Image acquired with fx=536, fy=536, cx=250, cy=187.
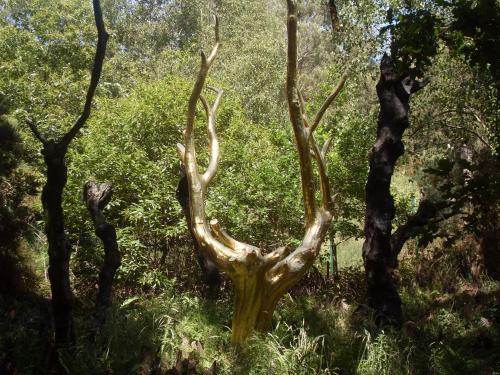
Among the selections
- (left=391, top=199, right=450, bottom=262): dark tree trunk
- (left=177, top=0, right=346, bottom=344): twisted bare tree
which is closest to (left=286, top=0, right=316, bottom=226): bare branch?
(left=177, top=0, right=346, bottom=344): twisted bare tree

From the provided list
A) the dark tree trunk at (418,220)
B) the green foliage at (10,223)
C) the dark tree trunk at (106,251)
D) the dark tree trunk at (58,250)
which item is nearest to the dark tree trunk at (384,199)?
the dark tree trunk at (418,220)

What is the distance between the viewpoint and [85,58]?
1659cm

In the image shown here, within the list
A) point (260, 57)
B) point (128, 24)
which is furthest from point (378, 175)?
point (128, 24)

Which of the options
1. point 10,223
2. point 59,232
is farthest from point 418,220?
point 10,223

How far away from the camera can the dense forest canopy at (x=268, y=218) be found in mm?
4594

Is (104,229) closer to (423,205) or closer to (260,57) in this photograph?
(423,205)

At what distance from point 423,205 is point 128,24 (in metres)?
25.5

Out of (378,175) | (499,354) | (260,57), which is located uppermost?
(260,57)

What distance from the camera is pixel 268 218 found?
8.62 metres

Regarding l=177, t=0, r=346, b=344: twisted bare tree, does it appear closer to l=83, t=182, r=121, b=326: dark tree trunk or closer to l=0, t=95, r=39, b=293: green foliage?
l=83, t=182, r=121, b=326: dark tree trunk

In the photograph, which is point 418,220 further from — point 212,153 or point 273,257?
point 212,153

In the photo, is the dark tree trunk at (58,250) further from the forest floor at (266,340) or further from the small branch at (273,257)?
the small branch at (273,257)

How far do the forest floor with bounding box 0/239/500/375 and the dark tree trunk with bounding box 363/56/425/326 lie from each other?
0.31m

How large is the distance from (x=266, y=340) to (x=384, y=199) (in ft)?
7.63
